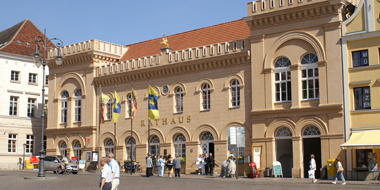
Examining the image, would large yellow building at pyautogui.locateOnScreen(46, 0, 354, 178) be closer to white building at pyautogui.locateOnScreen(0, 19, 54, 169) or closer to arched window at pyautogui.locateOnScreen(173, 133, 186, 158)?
arched window at pyautogui.locateOnScreen(173, 133, 186, 158)

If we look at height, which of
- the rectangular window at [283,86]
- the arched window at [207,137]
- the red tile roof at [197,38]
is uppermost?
the red tile roof at [197,38]

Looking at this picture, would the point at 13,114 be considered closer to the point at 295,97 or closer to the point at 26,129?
the point at 26,129

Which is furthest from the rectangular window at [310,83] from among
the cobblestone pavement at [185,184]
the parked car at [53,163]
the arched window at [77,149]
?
the arched window at [77,149]

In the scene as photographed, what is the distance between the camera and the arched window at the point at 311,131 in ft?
96.8

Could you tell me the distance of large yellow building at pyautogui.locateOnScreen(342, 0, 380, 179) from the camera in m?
27.5

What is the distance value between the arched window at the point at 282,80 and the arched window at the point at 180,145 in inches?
337

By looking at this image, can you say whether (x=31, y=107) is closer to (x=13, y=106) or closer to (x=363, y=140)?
(x=13, y=106)

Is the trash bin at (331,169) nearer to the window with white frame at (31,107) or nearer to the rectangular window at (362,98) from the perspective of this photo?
the rectangular window at (362,98)

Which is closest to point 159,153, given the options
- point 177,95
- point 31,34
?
point 177,95

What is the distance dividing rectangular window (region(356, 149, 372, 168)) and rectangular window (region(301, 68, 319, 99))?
4.22 metres

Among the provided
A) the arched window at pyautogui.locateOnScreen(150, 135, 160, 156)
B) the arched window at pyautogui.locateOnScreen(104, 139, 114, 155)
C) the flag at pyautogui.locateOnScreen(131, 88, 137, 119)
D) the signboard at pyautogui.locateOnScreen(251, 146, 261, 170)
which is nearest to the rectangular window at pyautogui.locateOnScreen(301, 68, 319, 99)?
the signboard at pyautogui.locateOnScreen(251, 146, 261, 170)

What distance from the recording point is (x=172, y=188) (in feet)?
70.0

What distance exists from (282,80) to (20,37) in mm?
32934

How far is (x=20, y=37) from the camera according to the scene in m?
52.7
